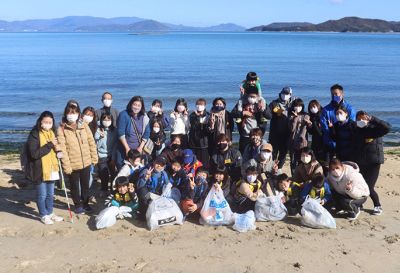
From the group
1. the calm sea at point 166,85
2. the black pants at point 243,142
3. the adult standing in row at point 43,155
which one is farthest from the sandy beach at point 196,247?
the calm sea at point 166,85

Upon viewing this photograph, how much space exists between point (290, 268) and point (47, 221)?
3.86 metres

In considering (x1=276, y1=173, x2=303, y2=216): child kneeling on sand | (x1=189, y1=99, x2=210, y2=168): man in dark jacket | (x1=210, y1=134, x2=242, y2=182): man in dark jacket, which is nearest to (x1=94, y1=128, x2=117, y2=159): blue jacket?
(x1=189, y1=99, x2=210, y2=168): man in dark jacket

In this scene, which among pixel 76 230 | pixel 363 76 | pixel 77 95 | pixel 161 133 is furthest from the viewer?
pixel 363 76

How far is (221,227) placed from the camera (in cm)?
705

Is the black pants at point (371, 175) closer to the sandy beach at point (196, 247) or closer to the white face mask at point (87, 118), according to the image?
the sandy beach at point (196, 247)

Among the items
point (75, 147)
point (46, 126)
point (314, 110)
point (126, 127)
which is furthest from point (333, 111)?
point (46, 126)

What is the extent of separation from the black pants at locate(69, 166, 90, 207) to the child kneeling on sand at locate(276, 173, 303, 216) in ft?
10.6

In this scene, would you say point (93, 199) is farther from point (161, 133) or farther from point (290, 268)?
point (290, 268)

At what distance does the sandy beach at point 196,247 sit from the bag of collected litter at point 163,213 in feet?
0.35

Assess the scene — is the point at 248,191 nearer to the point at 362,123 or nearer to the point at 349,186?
the point at 349,186

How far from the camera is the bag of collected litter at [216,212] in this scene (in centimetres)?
707

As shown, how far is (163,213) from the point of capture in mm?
6977

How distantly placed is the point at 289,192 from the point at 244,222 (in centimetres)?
109

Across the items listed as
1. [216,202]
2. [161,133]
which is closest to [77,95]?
[161,133]
